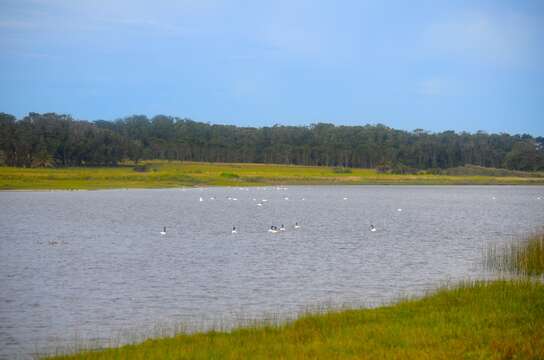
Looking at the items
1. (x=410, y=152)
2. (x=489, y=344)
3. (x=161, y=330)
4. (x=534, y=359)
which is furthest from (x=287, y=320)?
(x=410, y=152)

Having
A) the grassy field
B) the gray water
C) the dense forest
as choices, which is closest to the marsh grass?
the gray water

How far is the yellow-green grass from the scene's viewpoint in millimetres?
12328

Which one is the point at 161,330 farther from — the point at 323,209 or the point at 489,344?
the point at 323,209

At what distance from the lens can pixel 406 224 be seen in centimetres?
5091

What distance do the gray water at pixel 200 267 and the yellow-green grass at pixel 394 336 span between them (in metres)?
2.59

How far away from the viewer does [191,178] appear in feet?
403

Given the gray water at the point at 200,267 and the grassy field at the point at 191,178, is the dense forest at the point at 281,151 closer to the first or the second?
the grassy field at the point at 191,178

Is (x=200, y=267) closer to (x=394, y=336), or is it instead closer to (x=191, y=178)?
(x=394, y=336)

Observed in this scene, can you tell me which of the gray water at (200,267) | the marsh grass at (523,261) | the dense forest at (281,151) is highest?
the dense forest at (281,151)

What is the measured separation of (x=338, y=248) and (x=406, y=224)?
17.3 m

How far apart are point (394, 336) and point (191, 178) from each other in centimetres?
11056

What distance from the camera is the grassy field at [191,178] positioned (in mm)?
103562

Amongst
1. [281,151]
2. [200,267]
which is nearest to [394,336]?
[200,267]

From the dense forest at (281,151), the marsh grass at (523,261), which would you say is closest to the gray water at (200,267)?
the marsh grass at (523,261)
